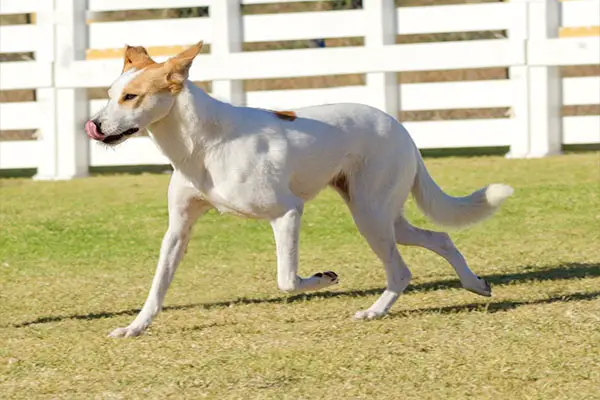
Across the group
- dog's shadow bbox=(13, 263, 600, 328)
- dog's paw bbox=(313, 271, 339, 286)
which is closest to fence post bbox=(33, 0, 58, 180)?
dog's shadow bbox=(13, 263, 600, 328)

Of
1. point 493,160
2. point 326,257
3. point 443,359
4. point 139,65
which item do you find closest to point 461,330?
point 443,359

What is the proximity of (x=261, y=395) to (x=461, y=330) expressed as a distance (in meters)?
1.31

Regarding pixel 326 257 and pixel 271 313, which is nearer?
pixel 271 313

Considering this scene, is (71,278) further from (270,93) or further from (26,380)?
(270,93)

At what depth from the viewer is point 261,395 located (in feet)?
16.7

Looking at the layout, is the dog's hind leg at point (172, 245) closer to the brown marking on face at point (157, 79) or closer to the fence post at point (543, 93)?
the brown marking on face at point (157, 79)

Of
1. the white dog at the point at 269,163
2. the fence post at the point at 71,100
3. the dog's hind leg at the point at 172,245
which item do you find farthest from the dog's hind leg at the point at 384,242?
the fence post at the point at 71,100

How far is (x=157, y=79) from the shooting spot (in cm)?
611

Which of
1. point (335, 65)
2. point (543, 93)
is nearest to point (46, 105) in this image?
point (335, 65)

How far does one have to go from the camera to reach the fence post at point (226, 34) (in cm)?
1309

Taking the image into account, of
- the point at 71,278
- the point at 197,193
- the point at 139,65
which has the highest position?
the point at 139,65

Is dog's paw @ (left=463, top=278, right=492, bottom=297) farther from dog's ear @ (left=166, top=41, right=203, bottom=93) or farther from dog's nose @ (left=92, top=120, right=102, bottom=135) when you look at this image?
dog's nose @ (left=92, top=120, right=102, bottom=135)

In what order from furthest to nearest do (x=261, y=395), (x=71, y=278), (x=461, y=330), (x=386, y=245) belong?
1. (x=71, y=278)
2. (x=386, y=245)
3. (x=461, y=330)
4. (x=261, y=395)

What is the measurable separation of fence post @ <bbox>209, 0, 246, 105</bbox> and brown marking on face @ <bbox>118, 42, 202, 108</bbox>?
690cm
